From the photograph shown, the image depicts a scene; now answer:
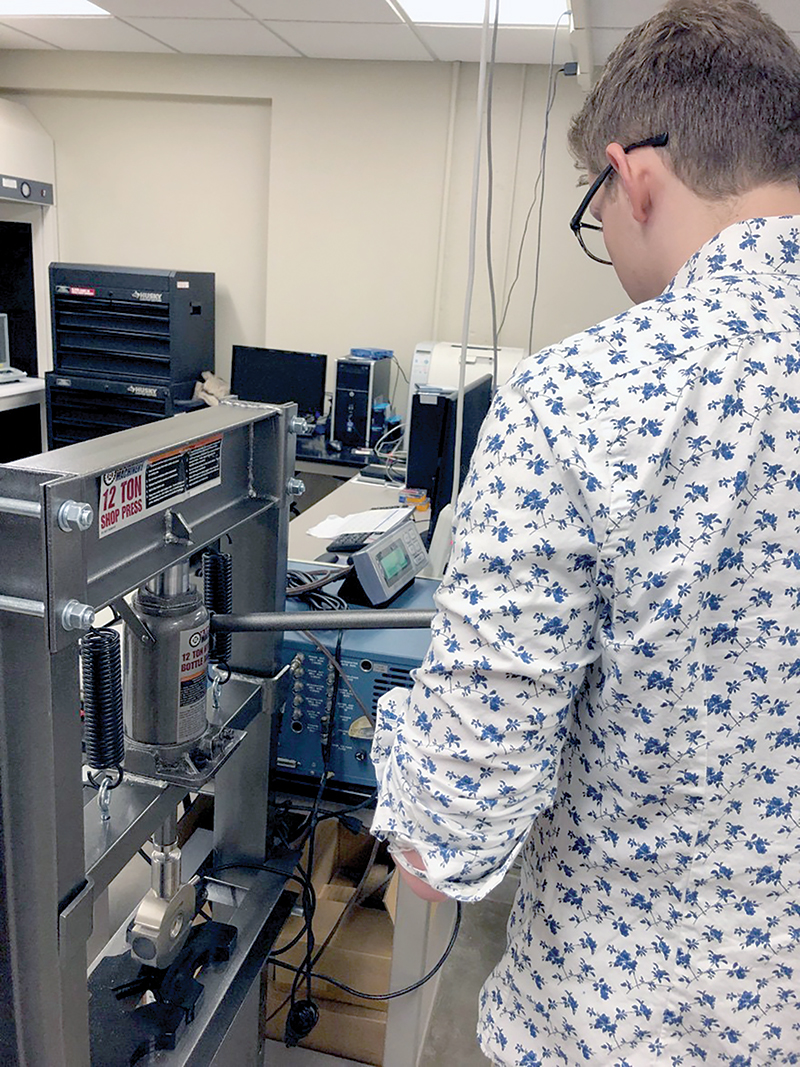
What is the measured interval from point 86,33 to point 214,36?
560 millimetres

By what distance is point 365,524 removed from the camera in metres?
1.73

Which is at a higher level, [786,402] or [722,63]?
[722,63]

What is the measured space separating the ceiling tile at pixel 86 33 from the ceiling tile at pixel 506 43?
1227mm

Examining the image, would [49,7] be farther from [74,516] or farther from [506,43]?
[74,516]

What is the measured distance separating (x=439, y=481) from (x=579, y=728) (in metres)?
1.24

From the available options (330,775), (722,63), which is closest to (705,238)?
(722,63)

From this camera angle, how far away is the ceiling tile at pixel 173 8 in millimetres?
2836

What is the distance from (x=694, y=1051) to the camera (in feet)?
A: 2.44

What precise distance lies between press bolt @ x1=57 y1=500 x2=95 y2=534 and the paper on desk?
90 centimetres

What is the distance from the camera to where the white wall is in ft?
11.3

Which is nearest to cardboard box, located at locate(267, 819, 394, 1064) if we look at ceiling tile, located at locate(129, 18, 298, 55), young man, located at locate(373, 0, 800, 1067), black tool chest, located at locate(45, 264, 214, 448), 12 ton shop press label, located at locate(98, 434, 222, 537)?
young man, located at locate(373, 0, 800, 1067)

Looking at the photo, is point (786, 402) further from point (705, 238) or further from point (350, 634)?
point (350, 634)

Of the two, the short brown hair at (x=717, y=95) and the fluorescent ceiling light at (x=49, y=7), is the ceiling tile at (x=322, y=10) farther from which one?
the short brown hair at (x=717, y=95)

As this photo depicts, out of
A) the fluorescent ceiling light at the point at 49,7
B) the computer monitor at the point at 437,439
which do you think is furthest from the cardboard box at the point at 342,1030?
the fluorescent ceiling light at the point at 49,7
